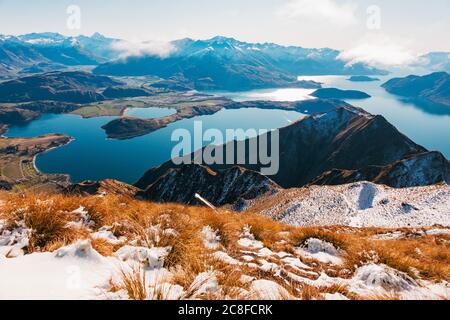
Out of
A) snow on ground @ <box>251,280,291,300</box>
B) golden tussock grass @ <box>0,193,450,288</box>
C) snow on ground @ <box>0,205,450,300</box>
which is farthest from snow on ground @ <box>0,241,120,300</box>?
snow on ground @ <box>251,280,291,300</box>

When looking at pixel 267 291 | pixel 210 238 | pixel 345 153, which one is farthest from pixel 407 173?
pixel 267 291

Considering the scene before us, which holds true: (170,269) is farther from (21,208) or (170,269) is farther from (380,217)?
(380,217)

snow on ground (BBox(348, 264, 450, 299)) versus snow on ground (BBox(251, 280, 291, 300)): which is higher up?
snow on ground (BBox(251, 280, 291, 300))

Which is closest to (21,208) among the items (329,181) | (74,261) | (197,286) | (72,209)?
(72,209)

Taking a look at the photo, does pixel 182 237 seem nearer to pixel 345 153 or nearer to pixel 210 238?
pixel 210 238

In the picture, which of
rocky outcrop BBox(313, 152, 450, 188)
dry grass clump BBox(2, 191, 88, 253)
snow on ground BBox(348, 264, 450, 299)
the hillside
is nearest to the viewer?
the hillside

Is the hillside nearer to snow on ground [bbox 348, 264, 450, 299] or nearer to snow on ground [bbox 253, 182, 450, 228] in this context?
snow on ground [bbox 348, 264, 450, 299]
